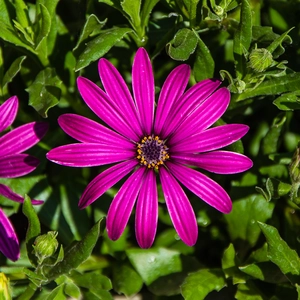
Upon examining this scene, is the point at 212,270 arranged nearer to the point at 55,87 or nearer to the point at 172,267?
the point at 172,267

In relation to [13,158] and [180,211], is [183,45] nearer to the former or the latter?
[180,211]

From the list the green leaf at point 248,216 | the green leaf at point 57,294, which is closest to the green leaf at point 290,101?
the green leaf at point 248,216

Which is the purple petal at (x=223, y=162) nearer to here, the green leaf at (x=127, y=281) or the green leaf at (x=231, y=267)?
the green leaf at (x=231, y=267)

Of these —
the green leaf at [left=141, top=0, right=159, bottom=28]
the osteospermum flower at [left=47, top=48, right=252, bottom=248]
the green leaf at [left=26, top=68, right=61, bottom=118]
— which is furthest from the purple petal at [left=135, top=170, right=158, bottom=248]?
the green leaf at [left=141, top=0, right=159, bottom=28]

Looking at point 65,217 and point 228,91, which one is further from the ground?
point 228,91

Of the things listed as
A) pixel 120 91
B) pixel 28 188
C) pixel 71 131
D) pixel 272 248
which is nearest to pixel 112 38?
pixel 120 91
